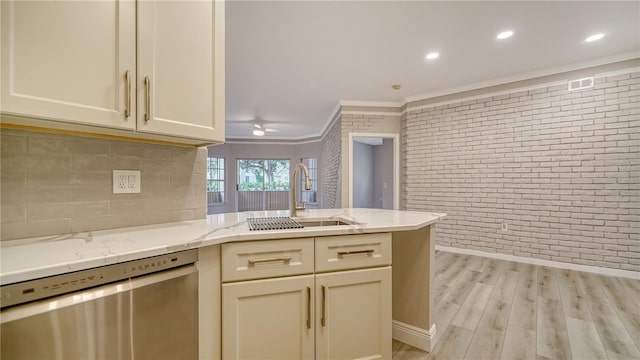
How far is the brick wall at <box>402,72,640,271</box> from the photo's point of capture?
2.99 metres

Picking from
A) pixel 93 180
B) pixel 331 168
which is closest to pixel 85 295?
pixel 93 180

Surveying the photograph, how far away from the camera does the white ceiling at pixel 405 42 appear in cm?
223

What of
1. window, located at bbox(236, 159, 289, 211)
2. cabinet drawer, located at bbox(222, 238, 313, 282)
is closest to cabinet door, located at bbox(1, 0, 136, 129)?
cabinet drawer, located at bbox(222, 238, 313, 282)

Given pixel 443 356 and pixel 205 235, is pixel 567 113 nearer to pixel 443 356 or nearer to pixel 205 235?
pixel 443 356

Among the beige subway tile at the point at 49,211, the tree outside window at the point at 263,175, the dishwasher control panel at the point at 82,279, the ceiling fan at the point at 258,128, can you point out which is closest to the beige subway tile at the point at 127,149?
the beige subway tile at the point at 49,211

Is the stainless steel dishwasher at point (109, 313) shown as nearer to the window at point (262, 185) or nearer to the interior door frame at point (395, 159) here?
the interior door frame at point (395, 159)

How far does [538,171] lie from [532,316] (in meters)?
2.26

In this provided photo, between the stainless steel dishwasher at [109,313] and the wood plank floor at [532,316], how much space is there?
138cm

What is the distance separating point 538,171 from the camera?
11.4ft

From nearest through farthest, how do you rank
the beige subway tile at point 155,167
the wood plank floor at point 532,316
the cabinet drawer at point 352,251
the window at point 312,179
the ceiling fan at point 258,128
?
the cabinet drawer at point 352,251, the beige subway tile at point 155,167, the wood plank floor at point 532,316, the ceiling fan at point 258,128, the window at point 312,179

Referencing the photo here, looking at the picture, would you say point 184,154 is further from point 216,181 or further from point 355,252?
point 216,181

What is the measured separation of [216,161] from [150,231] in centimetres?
733

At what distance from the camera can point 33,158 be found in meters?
1.12

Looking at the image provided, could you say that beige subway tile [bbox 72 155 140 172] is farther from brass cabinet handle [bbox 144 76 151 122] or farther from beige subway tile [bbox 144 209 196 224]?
brass cabinet handle [bbox 144 76 151 122]
